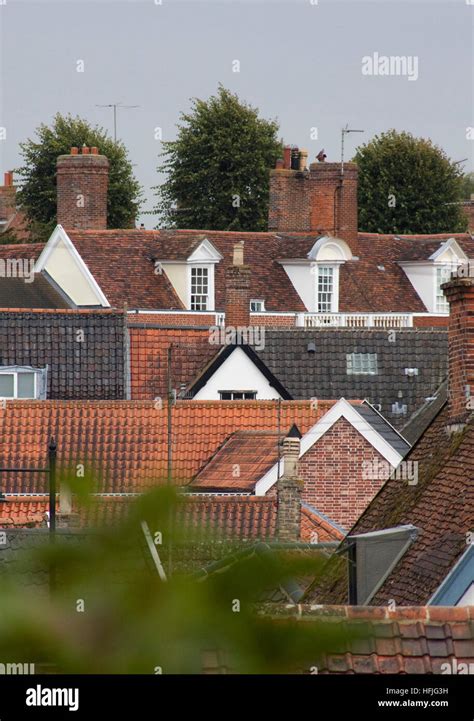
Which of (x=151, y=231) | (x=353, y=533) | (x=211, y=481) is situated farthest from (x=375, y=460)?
(x=151, y=231)

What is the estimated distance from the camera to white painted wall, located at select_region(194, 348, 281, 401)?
142ft

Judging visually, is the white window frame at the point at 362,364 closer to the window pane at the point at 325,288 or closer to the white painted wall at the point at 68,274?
the white painted wall at the point at 68,274

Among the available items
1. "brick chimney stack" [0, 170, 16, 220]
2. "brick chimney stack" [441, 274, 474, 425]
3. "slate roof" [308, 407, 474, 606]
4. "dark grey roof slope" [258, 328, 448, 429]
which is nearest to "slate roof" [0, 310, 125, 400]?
"dark grey roof slope" [258, 328, 448, 429]

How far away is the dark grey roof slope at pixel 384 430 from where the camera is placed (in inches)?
1276

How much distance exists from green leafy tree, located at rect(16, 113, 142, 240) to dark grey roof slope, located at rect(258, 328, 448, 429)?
34629 mm

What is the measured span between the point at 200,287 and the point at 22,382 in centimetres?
1661

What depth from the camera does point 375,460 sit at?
3241cm

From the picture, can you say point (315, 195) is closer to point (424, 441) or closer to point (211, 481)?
point (211, 481)

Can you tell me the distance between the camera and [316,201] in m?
63.5

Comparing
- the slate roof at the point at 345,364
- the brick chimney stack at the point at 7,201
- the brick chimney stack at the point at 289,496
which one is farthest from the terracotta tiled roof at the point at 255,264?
the brick chimney stack at the point at 7,201

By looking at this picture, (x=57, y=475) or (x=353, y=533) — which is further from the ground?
(x=57, y=475)

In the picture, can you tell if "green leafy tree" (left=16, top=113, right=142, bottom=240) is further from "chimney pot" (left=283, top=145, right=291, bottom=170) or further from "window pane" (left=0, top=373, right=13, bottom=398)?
"window pane" (left=0, top=373, right=13, bottom=398)
